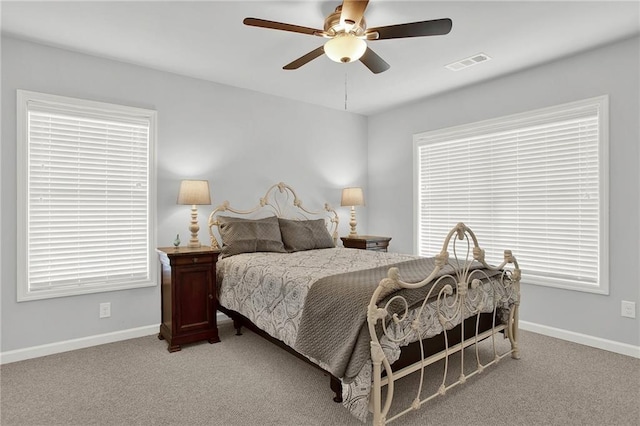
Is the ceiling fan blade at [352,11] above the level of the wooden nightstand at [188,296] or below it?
above

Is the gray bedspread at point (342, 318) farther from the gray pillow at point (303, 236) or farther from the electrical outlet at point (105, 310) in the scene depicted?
the electrical outlet at point (105, 310)

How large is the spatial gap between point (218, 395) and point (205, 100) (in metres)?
3.04

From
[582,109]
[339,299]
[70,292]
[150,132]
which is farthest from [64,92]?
[582,109]

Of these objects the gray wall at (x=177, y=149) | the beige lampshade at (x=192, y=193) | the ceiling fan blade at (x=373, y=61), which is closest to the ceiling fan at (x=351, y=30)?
the ceiling fan blade at (x=373, y=61)

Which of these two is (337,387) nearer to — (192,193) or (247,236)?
(247,236)

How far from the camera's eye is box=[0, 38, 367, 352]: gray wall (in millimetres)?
3053

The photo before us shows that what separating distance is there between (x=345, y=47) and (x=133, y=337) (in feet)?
10.8

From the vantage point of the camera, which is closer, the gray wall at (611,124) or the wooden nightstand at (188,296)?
the gray wall at (611,124)

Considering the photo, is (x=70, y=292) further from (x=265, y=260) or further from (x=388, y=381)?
(x=388, y=381)

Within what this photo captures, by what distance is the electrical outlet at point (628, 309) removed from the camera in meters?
3.10

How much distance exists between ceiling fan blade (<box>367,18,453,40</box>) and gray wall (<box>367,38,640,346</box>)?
201 centimetres

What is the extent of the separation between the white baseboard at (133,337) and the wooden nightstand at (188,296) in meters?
0.31

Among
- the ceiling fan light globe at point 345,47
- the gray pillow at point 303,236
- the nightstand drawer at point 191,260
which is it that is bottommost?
the nightstand drawer at point 191,260

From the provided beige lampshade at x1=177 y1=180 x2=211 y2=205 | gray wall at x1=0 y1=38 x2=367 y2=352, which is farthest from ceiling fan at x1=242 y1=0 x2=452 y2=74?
gray wall at x1=0 y1=38 x2=367 y2=352
